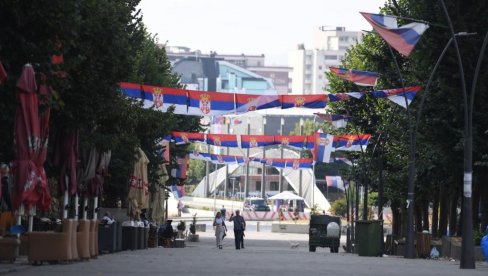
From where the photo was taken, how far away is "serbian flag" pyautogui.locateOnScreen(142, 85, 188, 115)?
45.8 metres

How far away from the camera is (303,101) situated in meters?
47.7

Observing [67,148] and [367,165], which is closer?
[67,148]

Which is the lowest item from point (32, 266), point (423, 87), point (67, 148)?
point (32, 266)

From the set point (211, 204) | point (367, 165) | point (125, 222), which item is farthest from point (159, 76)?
point (211, 204)

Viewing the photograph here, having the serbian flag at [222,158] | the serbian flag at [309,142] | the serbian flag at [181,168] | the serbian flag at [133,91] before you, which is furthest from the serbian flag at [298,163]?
the serbian flag at [133,91]

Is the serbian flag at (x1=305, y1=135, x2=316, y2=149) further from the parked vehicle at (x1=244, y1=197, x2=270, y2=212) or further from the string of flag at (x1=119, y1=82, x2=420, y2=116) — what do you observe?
the parked vehicle at (x1=244, y1=197, x2=270, y2=212)

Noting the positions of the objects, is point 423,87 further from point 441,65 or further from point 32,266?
point 32,266

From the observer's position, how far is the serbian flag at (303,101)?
1842 inches

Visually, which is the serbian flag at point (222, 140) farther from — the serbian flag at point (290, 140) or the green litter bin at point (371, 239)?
the green litter bin at point (371, 239)

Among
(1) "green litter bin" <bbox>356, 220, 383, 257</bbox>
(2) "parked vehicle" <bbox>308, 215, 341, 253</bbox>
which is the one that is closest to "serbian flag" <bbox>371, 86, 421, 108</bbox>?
(1) "green litter bin" <bbox>356, 220, 383, 257</bbox>

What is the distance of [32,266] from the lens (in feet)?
89.4

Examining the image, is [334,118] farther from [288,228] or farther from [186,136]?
[288,228]

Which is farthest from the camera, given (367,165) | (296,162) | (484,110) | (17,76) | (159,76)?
(296,162)

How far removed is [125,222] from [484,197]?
12.4 metres
